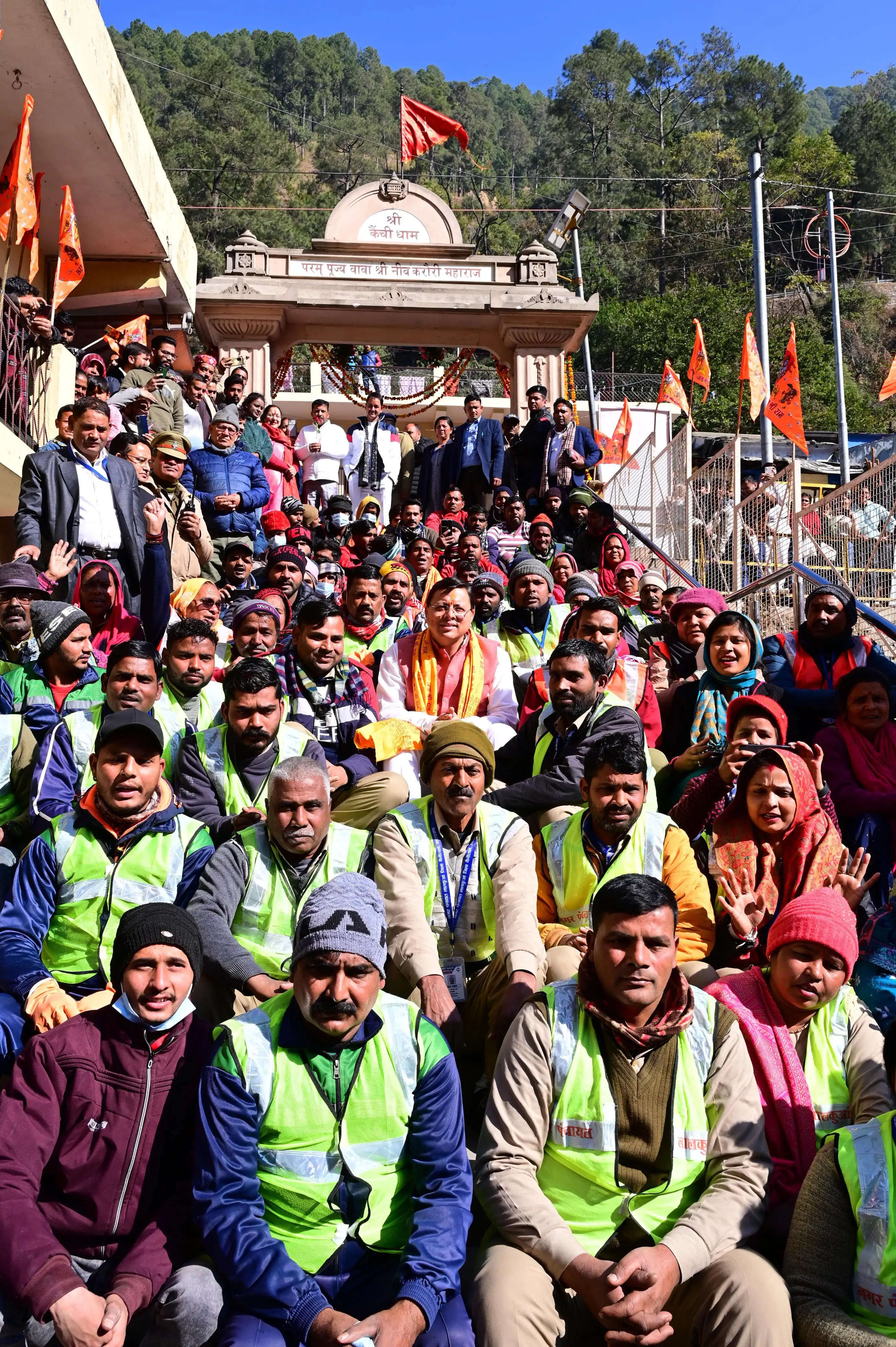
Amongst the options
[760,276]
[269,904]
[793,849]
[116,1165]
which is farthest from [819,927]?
[760,276]

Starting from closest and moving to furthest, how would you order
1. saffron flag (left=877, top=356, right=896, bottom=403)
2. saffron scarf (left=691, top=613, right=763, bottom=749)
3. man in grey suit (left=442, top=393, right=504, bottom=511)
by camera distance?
saffron scarf (left=691, top=613, right=763, bottom=749) < man in grey suit (left=442, top=393, right=504, bottom=511) < saffron flag (left=877, top=356, right=896, bottom=403)

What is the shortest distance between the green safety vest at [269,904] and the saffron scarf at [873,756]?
2566 mm

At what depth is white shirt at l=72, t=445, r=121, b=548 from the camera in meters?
6.92

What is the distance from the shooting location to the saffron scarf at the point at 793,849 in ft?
14.1

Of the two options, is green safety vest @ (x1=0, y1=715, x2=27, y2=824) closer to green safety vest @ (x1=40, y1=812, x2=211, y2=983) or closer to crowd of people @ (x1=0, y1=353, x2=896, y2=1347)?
crowd of people @ (x1=0, y1=353, x2=896, y2=1347)

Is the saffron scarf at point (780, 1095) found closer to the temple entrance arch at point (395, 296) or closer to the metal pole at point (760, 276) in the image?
the temple entrance arch at point (395, 296)

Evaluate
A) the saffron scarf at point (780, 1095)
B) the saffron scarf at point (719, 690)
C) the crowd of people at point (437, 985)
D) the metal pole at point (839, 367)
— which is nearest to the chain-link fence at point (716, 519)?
the crowd of people at point (437, 985)

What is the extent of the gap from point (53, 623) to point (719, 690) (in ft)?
10.5

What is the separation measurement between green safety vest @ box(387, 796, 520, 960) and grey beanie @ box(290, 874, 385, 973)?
2.92 ft

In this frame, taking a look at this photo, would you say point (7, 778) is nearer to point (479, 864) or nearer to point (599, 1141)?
point (479, 864)

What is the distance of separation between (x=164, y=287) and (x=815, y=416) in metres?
32.6

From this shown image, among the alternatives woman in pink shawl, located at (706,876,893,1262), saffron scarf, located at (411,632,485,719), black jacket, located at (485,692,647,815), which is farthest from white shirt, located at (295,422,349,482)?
woman in pink shawl, located at (706,876,893,1262)

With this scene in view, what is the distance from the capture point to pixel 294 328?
16.6m

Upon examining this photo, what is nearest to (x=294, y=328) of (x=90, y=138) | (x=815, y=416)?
(x=90, y=138)
